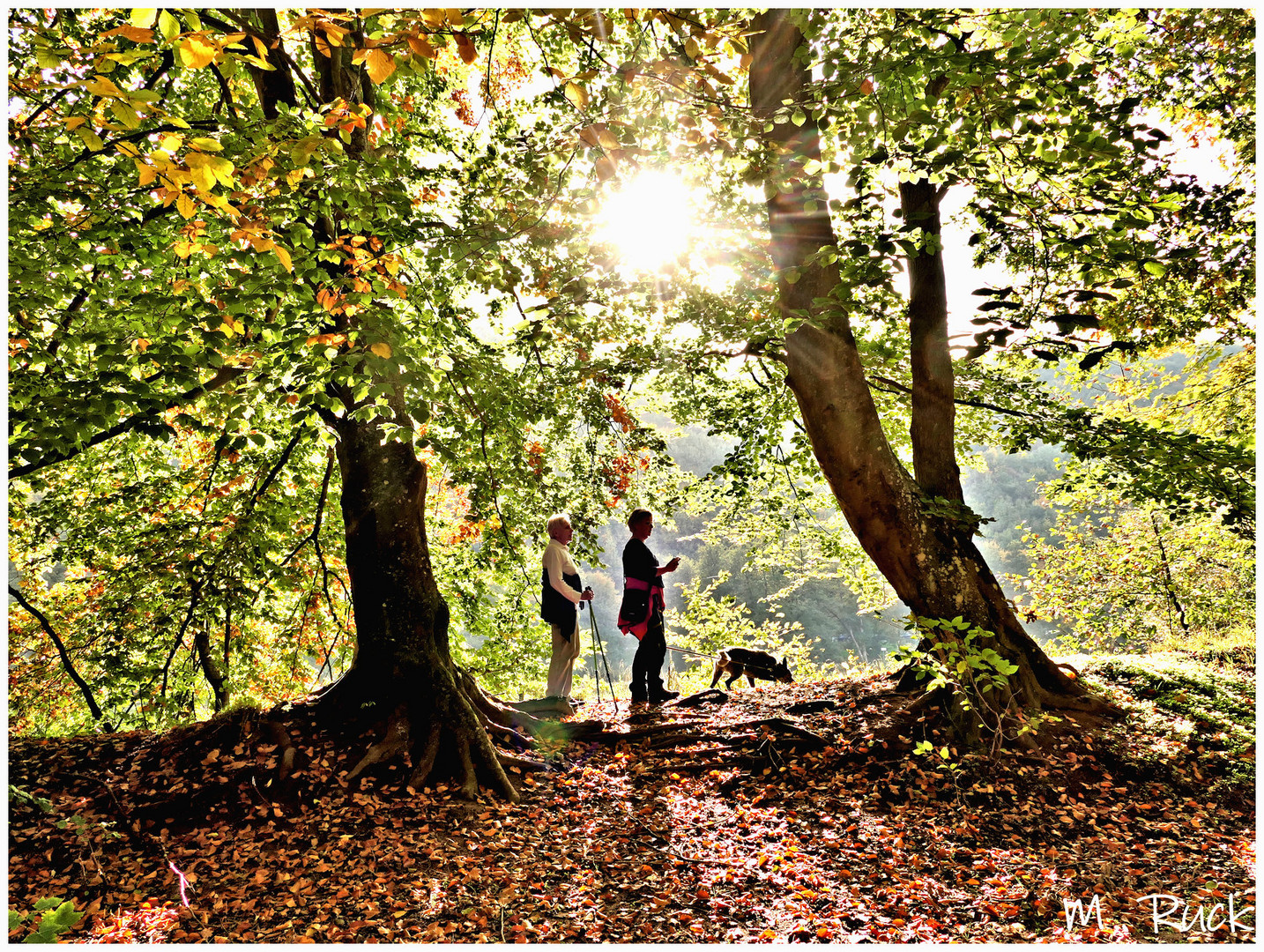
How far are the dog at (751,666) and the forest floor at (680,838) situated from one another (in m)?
2.43

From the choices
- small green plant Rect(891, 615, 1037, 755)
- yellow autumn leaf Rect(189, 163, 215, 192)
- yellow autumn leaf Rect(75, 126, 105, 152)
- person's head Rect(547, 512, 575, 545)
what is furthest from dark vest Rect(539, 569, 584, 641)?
yellow autumn leaf Rect(75, 126, 105, 152)

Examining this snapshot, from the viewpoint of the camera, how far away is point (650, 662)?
719 cm

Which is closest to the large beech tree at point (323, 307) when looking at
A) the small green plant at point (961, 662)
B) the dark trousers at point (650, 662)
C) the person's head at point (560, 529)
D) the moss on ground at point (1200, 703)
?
the person's head at point (560, 529)

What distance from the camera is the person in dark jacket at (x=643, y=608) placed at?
6918 millimetres

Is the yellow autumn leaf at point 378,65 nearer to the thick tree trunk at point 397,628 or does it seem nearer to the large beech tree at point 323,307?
the large beech tree at point 323,307

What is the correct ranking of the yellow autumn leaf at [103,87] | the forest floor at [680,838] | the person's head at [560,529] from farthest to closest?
the person's head at [560,529] < the forest floor at [680,838] < the yellow autumn leaf at [103,87]

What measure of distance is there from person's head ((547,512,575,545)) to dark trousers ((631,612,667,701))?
136 cm

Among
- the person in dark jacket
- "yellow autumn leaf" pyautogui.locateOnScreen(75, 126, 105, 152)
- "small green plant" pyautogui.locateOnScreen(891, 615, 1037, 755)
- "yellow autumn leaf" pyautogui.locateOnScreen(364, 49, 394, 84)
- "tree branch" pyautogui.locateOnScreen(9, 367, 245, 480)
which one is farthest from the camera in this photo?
the person in dark jacket

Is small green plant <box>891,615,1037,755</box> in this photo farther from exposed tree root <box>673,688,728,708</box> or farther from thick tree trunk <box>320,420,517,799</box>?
thick tree trunk <box>320,420,517,799</box>

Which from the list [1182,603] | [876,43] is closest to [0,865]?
[876,43]

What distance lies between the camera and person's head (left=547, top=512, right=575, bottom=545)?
21.5 feet

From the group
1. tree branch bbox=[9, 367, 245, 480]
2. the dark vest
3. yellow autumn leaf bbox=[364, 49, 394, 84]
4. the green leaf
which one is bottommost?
the dark vest

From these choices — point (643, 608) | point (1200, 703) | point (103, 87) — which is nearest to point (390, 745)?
point (643, 608)

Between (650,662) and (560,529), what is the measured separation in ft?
6.27
